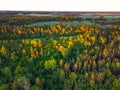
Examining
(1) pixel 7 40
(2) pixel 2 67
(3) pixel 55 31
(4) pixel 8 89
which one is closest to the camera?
(4) pixel 8 89

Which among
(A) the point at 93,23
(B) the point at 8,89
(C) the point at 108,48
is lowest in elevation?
(B) the point at 8,89

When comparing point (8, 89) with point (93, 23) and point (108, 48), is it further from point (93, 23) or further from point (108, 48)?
point (93, 23)

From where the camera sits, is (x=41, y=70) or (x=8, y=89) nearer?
(x=8, y=89)

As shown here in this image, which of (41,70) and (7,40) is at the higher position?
(7,40)

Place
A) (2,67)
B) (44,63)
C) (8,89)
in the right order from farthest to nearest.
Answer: (44,63) → (2,67) → (8,89)

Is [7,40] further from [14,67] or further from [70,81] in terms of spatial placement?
[70,81]

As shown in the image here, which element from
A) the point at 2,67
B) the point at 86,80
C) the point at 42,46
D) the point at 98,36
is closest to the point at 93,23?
the point at 98,36
